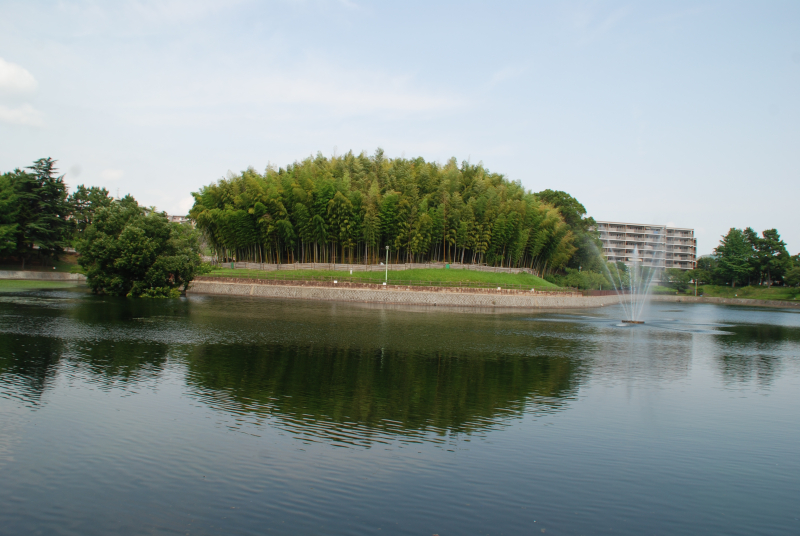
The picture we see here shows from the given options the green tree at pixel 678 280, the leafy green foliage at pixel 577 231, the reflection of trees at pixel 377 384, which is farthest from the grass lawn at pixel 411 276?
the green tree at pixel 678 280

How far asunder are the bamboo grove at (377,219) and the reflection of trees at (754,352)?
36596mm

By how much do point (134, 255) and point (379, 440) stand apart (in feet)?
148

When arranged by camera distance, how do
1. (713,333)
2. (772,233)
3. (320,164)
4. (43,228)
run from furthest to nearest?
(772,233) → (320,164) → (43,228) → (713,333)

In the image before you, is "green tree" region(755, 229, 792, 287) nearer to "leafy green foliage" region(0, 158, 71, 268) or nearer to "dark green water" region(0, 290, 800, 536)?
"dark green water" region(0, 290, 800, 536)

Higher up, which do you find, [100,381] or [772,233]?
[772,233]

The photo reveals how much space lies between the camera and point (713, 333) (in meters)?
40.9

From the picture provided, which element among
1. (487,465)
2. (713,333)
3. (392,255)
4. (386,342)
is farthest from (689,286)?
(487,465)

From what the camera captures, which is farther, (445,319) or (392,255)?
(392,255)

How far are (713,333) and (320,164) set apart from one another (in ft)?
229

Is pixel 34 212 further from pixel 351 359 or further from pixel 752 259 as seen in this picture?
pixel 752 259

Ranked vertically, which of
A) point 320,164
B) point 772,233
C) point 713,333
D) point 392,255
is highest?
point 320,164

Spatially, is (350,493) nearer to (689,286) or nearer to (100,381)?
(100,381)

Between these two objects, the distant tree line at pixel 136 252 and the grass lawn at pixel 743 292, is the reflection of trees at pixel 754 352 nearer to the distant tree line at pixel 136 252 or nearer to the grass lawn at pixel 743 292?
the distant tree line at pixel 136 252

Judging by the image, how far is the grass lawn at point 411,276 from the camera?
68.9 metres
